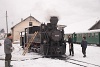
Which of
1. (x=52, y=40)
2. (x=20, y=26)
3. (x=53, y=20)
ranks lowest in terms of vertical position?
(x=52, y=40)

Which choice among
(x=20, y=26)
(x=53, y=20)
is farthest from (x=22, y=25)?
(x=53, y=20)

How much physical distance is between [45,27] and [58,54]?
2421 millimetres

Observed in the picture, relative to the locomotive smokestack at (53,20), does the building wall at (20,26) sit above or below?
above

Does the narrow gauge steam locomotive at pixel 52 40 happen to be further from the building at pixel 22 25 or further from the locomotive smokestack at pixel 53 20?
the building at pixel 22 25

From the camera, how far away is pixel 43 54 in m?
17.0

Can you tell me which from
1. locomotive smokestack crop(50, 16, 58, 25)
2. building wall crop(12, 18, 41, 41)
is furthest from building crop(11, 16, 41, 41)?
locomotive smokestack crop(50, 16, 58, 25)

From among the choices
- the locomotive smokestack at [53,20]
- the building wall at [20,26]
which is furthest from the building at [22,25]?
the locomotive smokestack at [53,20]

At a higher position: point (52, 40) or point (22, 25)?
point (22, 25)

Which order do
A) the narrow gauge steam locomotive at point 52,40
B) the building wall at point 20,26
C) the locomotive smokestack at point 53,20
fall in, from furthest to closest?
the building wall at point 20,26, the locomotive smokestack at point 53,20, the narrow gauge steam locomotive at point 52,40

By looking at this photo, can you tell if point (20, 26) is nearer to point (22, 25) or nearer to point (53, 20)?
point (22, 25)

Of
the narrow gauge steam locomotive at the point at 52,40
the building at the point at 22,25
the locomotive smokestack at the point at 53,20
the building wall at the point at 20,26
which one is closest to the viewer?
the narrow gauge steam locomotive at the point at 52,40

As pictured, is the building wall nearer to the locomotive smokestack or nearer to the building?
the building

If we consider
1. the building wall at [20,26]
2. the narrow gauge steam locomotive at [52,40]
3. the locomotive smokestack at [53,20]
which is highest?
the building wall at [20,26]

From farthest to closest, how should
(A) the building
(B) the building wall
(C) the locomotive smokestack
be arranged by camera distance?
A: (B) the building wall, (A) the building, (C) the locomotive smokestack
